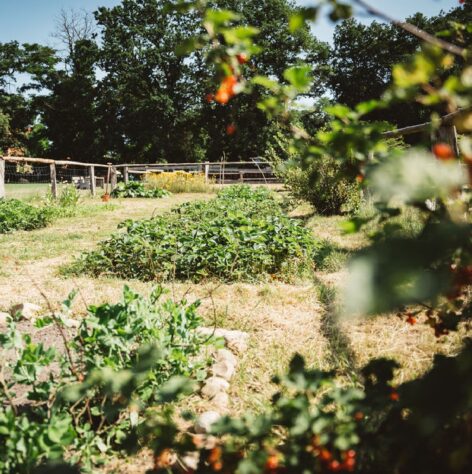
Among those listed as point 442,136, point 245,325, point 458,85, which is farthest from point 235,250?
point 458,85

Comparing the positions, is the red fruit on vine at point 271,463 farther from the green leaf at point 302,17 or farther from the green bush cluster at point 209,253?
the green bush cluster at point 209,253

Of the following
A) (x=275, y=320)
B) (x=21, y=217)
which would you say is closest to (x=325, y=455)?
(x=275, y=320)

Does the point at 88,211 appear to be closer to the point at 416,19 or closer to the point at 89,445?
the point at 89,445

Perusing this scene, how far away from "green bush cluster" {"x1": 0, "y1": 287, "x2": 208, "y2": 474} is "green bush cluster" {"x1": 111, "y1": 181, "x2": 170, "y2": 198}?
12702 millimetres

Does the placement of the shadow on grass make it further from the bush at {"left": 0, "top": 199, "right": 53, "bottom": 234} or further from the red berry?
the bush at {"left": 0, "top": 199, "right": 53, "bottom": 234}

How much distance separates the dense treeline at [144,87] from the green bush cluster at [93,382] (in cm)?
3311

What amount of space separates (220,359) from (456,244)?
1883 mm

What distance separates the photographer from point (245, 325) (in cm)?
290

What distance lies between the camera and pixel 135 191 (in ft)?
48.8

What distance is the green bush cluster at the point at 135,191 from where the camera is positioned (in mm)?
14641

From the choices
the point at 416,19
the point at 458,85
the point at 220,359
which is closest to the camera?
the point at 458,85

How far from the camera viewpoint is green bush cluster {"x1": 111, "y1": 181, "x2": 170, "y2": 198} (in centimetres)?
1464

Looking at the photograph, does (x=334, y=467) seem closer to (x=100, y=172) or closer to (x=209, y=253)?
(x=209, y=253)

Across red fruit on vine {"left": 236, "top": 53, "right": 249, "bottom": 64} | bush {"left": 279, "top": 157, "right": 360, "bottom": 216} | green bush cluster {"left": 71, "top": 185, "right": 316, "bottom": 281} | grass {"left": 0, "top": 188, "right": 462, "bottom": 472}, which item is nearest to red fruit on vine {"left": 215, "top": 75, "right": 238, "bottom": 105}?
red fruit on vine {"left": 236, "top": 53, "right": 249, "bottom": 64}
